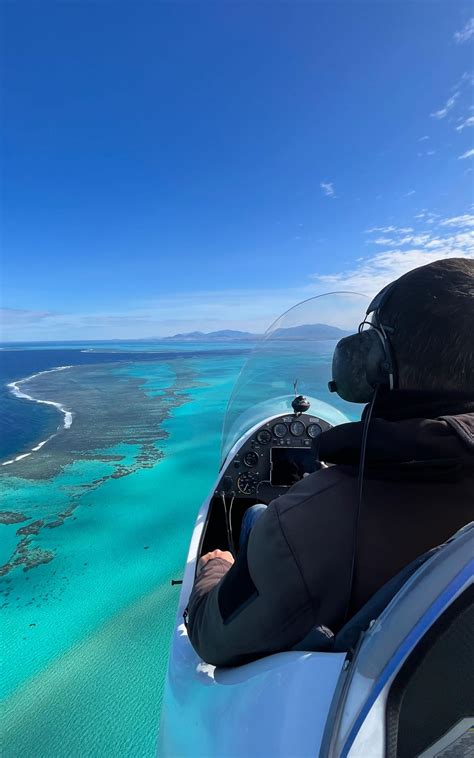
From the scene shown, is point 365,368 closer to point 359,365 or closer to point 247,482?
point 359,365

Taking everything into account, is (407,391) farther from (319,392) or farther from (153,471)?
(153,471)

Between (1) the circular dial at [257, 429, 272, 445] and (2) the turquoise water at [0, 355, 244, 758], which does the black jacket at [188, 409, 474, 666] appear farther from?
(2) the turquoise water at [0, 355, 244, 758]

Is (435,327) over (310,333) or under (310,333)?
under

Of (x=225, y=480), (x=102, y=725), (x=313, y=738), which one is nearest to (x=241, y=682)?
(x=313, y=738)

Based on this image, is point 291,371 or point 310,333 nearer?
point 310,333

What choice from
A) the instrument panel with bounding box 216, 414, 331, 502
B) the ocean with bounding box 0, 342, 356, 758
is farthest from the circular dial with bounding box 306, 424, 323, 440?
the ocean with bounding box 0, 342, 356, 758

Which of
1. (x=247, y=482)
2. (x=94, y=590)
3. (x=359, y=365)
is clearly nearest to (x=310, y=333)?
(x=247, y=482)

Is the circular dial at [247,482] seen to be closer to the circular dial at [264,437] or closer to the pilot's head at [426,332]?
the circular dial at [264,437]
